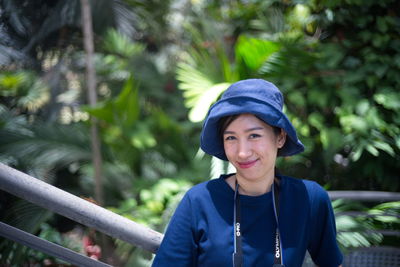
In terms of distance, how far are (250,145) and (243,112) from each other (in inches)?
4.5

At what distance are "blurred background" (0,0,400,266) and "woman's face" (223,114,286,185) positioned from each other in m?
1.23

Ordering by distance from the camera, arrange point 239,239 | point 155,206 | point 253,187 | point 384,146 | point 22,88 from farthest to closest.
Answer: point 22,88
point 155,206
point 384,146
point 253,187
point 239,239

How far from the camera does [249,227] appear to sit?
1.37 meters

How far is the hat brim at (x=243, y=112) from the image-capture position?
1350mm

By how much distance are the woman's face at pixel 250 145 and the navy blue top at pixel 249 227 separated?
0.09m

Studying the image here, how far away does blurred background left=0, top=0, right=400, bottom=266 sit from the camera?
319 centimetres

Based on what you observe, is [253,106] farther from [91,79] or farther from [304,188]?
[91,79]

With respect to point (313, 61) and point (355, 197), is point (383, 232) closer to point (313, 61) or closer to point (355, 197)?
point (355, 197)

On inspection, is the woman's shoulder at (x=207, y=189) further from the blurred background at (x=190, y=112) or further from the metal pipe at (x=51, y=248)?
the blurred background at (x=190, y=112)

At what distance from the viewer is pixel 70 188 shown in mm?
4320

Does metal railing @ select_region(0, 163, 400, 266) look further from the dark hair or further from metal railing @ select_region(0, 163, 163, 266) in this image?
the dark hair

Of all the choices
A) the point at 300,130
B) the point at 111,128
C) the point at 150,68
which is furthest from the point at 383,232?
the point at 150,68

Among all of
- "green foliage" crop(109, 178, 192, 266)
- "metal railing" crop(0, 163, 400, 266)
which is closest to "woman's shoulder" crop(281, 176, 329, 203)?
"metal railing" crop(0, 163, 400, 266)

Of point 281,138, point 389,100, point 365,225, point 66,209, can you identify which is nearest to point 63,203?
point 66,209
